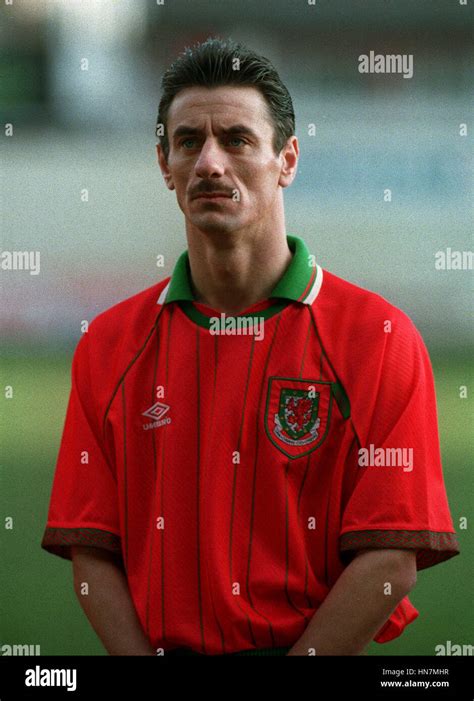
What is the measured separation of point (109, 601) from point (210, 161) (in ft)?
2.33

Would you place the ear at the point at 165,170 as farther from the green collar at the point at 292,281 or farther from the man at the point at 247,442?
the green collar at the point at 292,281

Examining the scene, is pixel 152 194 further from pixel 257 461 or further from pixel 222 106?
pixel 257 461

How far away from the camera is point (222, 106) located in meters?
1.35

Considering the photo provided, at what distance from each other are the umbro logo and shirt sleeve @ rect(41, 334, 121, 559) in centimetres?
9

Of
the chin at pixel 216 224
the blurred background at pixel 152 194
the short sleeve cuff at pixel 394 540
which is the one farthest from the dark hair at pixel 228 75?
the short sleeve cuff at pixel 394 540

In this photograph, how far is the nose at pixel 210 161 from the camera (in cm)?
133

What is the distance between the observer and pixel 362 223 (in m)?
1.74

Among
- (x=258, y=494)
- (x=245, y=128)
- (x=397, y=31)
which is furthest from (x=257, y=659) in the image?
(x=397, y=31)

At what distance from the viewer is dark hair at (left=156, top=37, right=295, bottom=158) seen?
1.36 m

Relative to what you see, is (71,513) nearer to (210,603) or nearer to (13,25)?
(210,603)

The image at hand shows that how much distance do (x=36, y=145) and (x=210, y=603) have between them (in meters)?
1.02

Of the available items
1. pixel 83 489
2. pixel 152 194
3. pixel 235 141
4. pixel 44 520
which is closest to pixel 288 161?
pixel 235 141

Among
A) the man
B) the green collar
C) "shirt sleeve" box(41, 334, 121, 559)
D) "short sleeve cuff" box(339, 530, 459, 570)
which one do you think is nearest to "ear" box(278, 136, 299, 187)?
the man

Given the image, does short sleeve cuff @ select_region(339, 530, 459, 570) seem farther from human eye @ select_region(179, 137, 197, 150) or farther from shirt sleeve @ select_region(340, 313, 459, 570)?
human eye @ select_region(179, 137, 197, 150)
